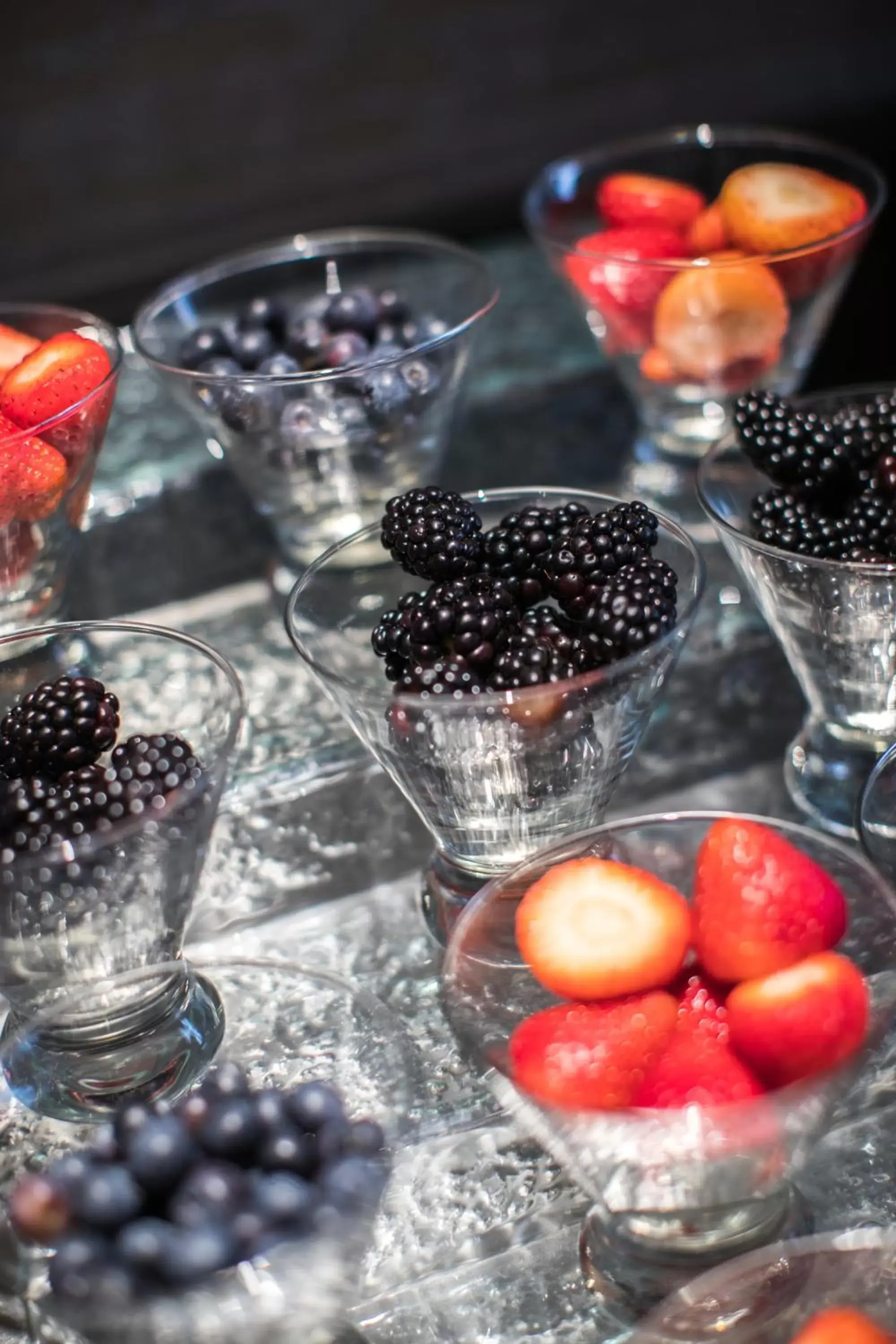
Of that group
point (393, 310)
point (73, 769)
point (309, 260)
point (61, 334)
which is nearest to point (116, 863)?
point (73, 769)

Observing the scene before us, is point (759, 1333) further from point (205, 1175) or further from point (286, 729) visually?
point (286, 729)

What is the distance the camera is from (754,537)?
78cm

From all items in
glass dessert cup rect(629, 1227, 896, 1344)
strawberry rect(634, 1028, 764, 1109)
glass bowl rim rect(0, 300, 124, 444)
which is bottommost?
glass dessert cup rect(629, 1227, 896, 1344)

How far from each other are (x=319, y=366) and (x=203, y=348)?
79 mm

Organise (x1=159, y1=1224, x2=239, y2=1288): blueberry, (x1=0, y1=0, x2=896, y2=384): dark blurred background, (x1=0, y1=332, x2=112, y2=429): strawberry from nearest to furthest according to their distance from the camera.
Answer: (x1=159, y1=1224, x2=239, y2=1288): blueberry, (x1=0, y1=332, x2=112, y2=429): strawberry, (x1=0, y1=0, x2=896, y2=384): dark blurred background

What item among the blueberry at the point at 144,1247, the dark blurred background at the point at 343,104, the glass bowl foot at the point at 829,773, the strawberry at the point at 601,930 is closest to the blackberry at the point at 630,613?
the strawberry at the point at 601,930

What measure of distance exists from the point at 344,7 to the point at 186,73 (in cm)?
21

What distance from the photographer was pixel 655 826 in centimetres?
63

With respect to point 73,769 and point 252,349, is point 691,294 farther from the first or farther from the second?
point 73,769

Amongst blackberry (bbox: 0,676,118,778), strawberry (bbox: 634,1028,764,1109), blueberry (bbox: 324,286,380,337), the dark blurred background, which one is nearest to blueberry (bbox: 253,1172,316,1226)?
strawberry (bbox: 634,1028,764,1109)

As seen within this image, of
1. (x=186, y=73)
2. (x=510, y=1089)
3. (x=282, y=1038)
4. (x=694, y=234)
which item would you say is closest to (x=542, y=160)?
(x=186, y=73)

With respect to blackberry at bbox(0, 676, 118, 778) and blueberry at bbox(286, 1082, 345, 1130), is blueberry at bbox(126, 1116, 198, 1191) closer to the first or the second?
blueberry at bbox(286, 1082, 345, 1130)

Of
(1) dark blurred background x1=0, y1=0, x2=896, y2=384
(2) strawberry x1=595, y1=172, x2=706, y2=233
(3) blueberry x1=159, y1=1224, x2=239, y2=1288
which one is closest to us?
(3) blueberry x1=159, y1=1224, x2=239, y2=1288

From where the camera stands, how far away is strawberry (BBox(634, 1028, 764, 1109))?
0.53 m
